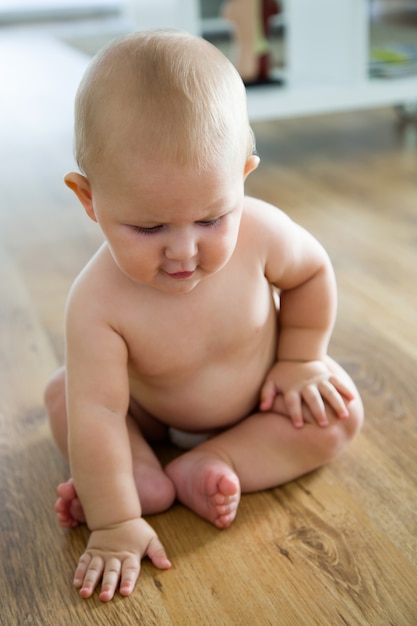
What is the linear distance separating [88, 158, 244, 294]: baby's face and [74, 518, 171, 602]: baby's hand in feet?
0.70

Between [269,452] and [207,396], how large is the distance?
3.2 inches

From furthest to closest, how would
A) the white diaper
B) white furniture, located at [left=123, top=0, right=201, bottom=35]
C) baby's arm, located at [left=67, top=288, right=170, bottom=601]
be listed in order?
white furniture, located at [left=123, top=0, right=201, bottom=35]
the white diaper
baby's arm, located at [left=67, top=288, right=170, bottom=601]

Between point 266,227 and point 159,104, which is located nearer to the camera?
point 159,104

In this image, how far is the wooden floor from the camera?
0.71m

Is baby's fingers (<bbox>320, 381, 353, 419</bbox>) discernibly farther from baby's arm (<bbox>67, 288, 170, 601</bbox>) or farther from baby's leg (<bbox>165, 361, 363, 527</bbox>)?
baby's arm (<bbox>67, 288, 170, 601</bbox>)

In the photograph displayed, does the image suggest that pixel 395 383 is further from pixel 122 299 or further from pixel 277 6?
pixel 277 6

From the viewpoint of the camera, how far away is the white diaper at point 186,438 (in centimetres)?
93

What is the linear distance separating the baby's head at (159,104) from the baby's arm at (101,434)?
0.17 metres

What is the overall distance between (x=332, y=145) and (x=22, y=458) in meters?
1.36

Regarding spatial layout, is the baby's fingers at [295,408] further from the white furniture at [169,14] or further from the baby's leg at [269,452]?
the white furniture at [169,14]

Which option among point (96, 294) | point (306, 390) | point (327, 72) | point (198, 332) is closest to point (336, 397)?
point (306, 390)

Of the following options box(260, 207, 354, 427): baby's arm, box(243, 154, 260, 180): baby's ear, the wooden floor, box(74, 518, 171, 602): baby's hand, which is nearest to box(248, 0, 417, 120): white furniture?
the wooden floor

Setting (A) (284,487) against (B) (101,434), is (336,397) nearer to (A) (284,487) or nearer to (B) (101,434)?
(A) (284,487)

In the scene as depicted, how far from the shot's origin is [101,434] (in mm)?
785
